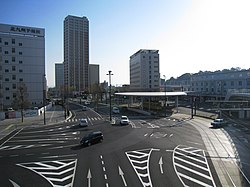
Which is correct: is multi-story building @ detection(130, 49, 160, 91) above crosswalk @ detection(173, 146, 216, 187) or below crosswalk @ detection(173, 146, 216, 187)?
above

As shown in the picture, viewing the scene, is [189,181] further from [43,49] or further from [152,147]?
[43,49]

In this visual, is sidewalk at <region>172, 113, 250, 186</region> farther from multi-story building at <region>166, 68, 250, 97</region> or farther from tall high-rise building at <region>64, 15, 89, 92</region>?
tall high-rise building at <region>64, 15, 89, 92</region>

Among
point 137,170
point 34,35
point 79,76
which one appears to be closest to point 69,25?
point 79,76

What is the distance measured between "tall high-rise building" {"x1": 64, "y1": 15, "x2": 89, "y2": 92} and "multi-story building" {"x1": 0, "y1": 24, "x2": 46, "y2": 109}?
92300 millimetres

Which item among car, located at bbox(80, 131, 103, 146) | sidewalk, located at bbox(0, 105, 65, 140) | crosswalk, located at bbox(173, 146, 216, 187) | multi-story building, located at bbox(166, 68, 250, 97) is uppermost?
multi-story building, located at bbox(166, 68, 250, 97)

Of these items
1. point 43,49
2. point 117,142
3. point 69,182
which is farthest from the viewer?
point 43,49

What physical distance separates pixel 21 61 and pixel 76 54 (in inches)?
3964

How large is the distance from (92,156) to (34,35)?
72093mm

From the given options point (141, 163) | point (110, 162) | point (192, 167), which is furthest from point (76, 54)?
point (192, 167)

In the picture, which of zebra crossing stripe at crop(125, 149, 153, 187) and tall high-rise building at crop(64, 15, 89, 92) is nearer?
zebra crossing stripe at crop(125, 149, 153, 187)

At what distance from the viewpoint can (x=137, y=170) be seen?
1747 centimetres

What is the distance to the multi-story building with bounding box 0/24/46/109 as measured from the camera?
7656 cm

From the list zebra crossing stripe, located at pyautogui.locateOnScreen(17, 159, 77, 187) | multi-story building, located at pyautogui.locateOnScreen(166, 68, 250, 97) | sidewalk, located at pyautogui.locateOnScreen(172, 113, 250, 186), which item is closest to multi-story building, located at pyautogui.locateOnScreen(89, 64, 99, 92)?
multi-story building, located at pyautogui.locateOnScreen(166, 68, 250, 97)

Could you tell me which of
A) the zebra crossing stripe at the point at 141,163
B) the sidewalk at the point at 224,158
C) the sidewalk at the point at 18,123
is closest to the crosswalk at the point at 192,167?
the sidewalk at the point at 224,158
